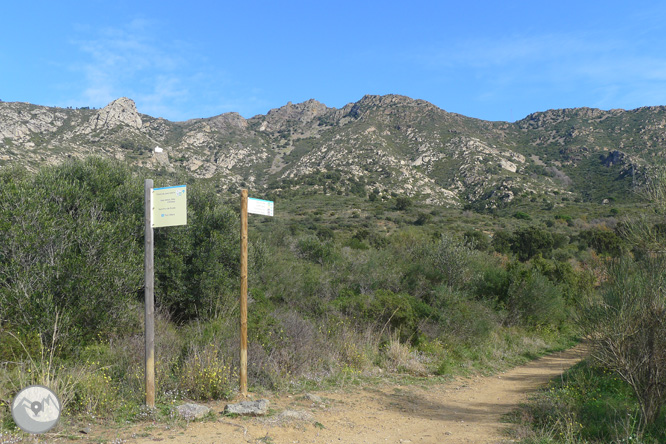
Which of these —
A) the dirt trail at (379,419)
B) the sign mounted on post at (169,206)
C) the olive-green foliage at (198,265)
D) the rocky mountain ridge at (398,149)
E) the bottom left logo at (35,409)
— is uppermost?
the rocky mountain ridge at (398,149)

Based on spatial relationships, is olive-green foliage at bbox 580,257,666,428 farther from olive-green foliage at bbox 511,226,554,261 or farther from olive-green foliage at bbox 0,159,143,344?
olive-green foliage at bbox 511,226,554,261

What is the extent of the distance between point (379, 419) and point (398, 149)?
241 ft

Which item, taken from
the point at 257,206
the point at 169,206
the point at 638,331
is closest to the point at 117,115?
the point at 257,206

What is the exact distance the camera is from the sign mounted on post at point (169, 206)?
566 centimetres

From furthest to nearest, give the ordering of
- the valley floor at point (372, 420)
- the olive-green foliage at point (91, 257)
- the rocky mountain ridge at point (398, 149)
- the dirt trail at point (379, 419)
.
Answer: the rocky mountain ridge at point (398, 149) < the olive-green foliage at point (91, 257) < the dirt trail at point (379, 419) < the valley floor at point (372, 420)

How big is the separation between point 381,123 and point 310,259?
71.6 metres

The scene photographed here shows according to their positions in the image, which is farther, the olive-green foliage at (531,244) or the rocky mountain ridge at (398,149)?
the rocky mountain ridge at (398,149)

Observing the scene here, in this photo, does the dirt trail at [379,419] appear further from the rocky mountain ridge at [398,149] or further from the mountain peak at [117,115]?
the mountain peak at [117,115]

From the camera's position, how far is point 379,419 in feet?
21.5

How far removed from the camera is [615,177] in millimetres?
61906

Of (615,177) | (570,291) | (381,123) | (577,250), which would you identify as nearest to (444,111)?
(381,123)

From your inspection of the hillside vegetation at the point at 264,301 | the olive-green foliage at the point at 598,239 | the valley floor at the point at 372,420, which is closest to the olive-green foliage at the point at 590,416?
the hillside vegetation at the point at 264,301

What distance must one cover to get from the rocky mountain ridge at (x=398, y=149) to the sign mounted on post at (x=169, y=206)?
4863 centimetres

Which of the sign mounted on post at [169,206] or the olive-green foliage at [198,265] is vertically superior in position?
the sign mounted on post at [169,206]
